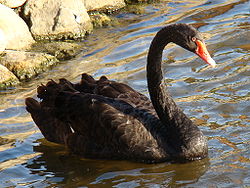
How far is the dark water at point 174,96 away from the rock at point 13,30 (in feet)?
3.36

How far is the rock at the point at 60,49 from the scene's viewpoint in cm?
994

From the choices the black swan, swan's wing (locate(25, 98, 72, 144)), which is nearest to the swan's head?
the black swan

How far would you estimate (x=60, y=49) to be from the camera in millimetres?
10023

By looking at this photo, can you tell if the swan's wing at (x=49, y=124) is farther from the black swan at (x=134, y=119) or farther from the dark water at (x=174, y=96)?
the dark water at (x=174, y=96)

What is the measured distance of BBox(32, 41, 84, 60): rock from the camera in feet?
32.6

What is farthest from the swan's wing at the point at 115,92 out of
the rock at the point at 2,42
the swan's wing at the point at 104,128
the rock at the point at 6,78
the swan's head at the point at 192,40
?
the rock at the point at 2,42

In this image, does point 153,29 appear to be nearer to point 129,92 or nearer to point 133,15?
point 133,15

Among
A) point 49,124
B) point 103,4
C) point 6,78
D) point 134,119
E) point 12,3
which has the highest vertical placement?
point 12,3

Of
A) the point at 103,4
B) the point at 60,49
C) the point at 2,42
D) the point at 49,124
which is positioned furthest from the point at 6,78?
the point at 103,4

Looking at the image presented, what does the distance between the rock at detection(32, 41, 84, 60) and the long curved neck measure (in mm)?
3922

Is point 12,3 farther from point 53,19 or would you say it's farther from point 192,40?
point 192,40

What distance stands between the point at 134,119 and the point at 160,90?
42cm

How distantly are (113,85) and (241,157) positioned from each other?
67.0 inches

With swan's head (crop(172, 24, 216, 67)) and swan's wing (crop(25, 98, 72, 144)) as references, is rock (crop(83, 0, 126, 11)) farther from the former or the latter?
swan's head (crop(172, 24, 216, 67))
